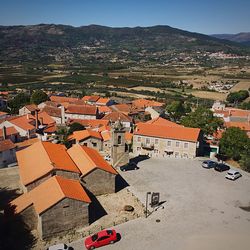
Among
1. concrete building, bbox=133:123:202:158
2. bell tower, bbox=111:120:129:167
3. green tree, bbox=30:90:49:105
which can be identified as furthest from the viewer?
green tree, bbox=30:90:49:105

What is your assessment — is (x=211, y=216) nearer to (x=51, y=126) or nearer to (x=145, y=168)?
(x=145, y=168)

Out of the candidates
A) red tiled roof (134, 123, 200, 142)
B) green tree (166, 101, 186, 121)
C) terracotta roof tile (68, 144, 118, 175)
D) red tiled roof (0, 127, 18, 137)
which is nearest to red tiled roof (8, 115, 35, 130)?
red tiled roof (0, 127, 18, 137)

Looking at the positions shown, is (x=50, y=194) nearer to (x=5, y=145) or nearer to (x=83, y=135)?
(x=5, y=145)

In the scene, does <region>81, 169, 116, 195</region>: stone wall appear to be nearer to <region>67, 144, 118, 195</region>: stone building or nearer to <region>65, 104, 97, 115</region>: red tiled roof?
<region>67, 144, 118, 195</region>: stone building

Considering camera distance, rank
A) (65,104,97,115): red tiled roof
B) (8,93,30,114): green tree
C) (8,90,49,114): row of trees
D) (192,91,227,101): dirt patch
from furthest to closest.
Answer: (192,91,227,101): dirt patch → (8,90,49,114): row of trees → (8,93,30,114): green tree → (65,104,97,115): red tiled roof

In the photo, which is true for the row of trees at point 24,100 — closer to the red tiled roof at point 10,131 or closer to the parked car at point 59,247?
the red tiled roof at point 10,131

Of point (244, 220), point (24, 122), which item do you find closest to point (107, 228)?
point (244, 220)
